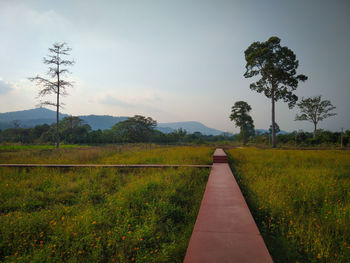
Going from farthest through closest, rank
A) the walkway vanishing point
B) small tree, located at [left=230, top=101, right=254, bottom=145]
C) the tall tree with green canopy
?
1. small tree, located at [left=230, top=101, right=254, bottom=145]
2. the tall tree with green canopy
3. the walkway vanishing point

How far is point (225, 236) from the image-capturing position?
79.8 inches

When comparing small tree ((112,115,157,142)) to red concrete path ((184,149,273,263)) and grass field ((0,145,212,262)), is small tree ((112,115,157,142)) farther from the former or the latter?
red concrete path ((184,149,273,263))

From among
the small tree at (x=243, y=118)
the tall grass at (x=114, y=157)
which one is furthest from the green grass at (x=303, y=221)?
the small tree at (x=243, y=118)

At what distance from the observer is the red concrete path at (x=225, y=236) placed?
165 centimetres

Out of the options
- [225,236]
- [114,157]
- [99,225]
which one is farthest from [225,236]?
[114,157]

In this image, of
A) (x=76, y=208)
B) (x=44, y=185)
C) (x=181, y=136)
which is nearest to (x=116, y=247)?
(x=76, y=208)

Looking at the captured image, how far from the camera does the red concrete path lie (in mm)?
1653

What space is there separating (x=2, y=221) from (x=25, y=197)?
1.50m

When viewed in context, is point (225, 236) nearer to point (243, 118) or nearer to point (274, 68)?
point (274, 68)

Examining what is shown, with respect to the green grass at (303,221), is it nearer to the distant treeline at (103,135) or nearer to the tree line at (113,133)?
the distant treeline at (103,135)

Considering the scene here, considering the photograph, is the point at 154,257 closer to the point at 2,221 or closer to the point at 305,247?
the point at 305,247

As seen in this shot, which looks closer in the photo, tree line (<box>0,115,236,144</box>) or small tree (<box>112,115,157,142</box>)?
tree line (<box>0,115,236,144</box>)

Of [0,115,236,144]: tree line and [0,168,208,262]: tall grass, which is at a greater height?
[0,115,236,144]: tree line

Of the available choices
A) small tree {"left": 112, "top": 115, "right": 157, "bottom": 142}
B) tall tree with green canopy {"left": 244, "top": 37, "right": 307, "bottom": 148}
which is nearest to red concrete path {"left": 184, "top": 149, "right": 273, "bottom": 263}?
tall tree with green canopy {"left": 244, "top": 37, "right": 307, "bottom": 148}
